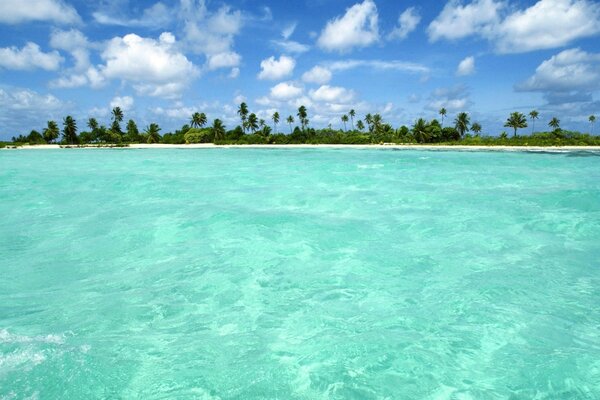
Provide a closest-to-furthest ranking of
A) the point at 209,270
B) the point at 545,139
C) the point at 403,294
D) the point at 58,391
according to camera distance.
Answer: the point at 58,391
the point at 403,294
the point at 209,270
the point at 545,139

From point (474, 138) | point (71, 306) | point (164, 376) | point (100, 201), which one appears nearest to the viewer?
point (164, 376)

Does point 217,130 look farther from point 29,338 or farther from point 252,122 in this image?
point 29,338

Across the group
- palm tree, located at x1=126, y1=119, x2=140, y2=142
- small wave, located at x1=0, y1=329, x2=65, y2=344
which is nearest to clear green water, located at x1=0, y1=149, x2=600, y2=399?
small wave, located at x1=0, y1=329, x2=65, y2=344

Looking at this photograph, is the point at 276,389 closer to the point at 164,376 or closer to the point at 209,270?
the point at 164,376

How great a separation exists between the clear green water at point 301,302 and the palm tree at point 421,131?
6888 centimetres

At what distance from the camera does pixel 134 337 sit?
671 cm

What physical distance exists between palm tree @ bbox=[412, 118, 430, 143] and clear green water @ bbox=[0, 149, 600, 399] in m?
68.9

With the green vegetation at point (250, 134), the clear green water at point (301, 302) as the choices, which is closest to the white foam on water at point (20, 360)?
the clear green water at point (301, 302)

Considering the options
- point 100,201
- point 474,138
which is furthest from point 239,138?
point 100,201

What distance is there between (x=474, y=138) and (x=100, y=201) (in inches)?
3041

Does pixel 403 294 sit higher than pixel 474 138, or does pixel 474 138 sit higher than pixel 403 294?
pixel 474 138

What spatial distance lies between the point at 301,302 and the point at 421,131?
81952 mm

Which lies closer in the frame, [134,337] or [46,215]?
[134,337]

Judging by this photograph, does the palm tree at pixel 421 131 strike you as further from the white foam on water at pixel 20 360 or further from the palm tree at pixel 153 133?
the white foam on water at pixel 20 360
